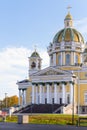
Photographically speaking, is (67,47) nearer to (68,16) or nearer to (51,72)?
(51,72)

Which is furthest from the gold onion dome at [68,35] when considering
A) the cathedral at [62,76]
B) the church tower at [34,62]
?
the church tower at [34,62]

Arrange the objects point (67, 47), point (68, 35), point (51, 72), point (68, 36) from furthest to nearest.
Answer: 1. point (68, 35)
2. point (68, 36)
3. point (67, 47)
4. point (51, 72)

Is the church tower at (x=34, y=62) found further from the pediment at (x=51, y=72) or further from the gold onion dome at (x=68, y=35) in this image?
the pediment at (x=51, y=72)

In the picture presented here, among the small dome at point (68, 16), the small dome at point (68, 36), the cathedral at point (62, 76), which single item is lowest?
the cathedral at point (62, 76)

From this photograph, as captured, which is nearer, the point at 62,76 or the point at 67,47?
the point at 62,76

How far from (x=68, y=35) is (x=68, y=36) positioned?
274mm

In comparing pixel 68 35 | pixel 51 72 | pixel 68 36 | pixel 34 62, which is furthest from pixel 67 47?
pixel 34 62

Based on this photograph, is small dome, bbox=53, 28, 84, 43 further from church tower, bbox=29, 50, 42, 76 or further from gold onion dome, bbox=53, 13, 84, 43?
church tower, bbox=29, 50, 42, 76

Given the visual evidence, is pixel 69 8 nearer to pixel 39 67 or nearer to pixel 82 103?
pixel 39 67

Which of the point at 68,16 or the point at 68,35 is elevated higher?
the point at 68,16

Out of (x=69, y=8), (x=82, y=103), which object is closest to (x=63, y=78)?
(x=82, y=103)

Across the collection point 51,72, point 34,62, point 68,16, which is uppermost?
point 68,16

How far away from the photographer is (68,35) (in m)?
85.2

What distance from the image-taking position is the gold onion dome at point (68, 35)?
85.0 metres
